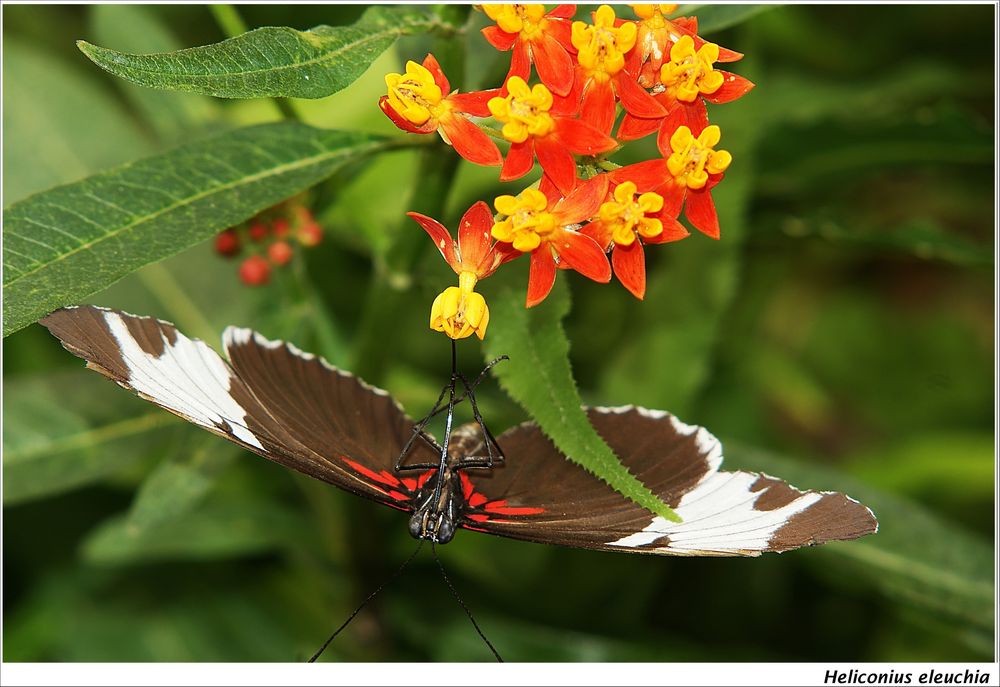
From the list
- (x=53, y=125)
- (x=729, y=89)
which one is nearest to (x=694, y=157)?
(x=729, y=89)

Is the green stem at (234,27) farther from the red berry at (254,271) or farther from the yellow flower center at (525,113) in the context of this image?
the yellow flower center at (525,113)

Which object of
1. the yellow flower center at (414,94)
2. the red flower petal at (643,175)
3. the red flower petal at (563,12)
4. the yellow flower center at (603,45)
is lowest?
the red flower petal at (643,175)

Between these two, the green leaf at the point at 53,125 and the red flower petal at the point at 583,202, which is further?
the green leaf at the point at 53,125

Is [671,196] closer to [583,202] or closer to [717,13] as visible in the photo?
[583,202]

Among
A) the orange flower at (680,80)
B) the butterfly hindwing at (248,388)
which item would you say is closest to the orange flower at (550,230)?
the orange flower at (680,80)

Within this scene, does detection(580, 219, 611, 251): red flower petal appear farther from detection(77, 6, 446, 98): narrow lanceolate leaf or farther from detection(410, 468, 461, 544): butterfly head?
detection(410, 468, 461, 544): butterfly head

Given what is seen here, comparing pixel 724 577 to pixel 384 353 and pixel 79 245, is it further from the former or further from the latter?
pixel 79 245
